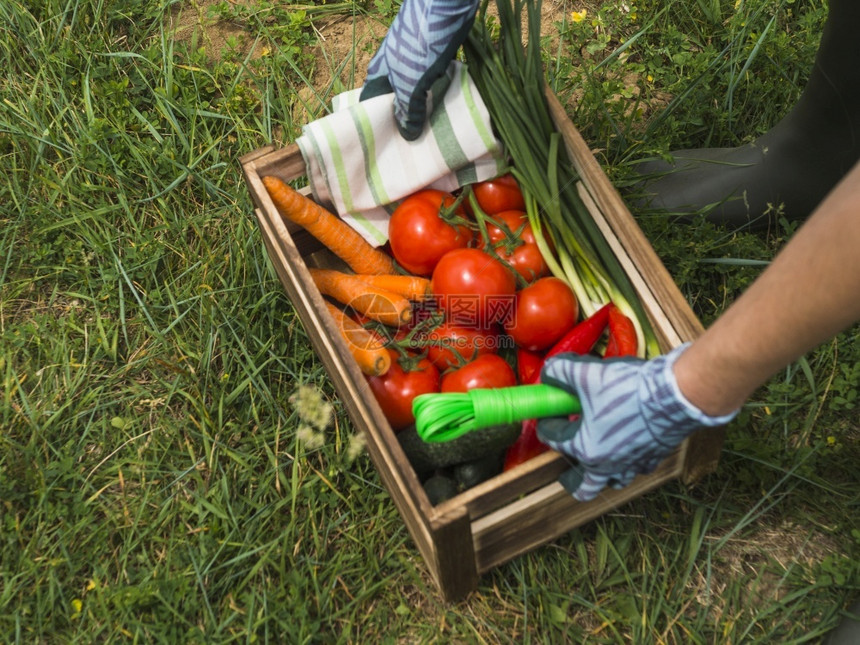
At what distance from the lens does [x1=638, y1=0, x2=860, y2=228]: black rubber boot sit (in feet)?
6.43

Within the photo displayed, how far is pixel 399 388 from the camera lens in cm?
172

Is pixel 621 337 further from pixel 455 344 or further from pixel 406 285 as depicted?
pixel 406 285

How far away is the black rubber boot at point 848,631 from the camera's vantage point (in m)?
1.65

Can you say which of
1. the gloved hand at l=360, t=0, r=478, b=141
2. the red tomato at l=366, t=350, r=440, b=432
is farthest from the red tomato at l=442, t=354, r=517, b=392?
the gloved hand at l=360, t=0, r=478, b=141

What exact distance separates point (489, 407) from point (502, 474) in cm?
13

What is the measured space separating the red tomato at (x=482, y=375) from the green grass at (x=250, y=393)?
36 cm

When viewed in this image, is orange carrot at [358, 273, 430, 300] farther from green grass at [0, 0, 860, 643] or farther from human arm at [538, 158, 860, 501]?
human arm at [538, 158, 860, 501]

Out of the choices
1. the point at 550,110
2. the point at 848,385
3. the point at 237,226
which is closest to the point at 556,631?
the point at 848,385

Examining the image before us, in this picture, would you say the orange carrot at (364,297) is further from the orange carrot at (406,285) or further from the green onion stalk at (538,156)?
Answer: the green onion stalk at (538,156)

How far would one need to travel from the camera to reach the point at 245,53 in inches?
101

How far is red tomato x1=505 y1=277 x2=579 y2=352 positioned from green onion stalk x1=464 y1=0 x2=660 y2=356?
0.07 meters

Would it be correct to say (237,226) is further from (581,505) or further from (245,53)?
(581,505)

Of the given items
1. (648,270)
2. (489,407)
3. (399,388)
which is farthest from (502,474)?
(648,270)

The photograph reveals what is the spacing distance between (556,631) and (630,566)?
0.21m
